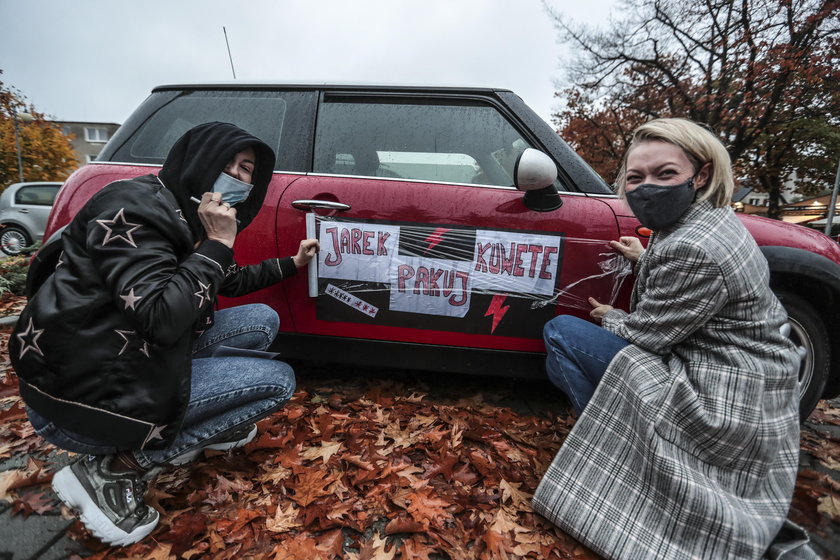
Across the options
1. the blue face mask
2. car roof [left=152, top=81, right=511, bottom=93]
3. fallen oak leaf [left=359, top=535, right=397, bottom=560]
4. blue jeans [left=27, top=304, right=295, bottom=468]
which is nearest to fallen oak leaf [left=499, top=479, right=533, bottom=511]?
fallen oak leaf [left=359, top=535, right=397, bottom=560]

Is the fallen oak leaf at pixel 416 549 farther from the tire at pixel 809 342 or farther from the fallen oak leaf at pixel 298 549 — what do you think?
the tire at pixel 809 342

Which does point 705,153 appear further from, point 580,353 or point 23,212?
point 23,212

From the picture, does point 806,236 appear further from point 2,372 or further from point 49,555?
point 2,372

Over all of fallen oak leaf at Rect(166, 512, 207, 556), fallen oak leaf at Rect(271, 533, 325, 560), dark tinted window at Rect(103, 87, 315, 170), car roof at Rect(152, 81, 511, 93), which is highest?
car roof at Rect(152, 81, 511, 93)

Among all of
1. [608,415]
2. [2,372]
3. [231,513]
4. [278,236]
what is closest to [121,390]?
[231,513]

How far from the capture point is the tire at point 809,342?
2.04 meters

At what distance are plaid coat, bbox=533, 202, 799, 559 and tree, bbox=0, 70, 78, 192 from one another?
2428cm

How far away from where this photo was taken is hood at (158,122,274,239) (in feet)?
4.66

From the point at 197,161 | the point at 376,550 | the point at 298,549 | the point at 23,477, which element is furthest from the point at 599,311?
the point at 23,477

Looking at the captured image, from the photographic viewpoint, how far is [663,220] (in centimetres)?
150

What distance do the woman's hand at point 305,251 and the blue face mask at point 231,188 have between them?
47 centimetres

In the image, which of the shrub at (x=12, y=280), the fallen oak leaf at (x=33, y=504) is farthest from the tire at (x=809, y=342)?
the shrub at (x=12, y=280)

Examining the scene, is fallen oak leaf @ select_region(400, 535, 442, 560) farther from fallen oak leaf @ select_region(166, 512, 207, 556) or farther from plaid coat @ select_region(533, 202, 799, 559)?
fallen oak leaf @ select_region(166, 512, 207, 556)

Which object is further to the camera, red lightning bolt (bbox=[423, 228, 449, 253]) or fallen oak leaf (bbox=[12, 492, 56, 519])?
red lightning bolt (bbox=[423, 228, 449, 253])
